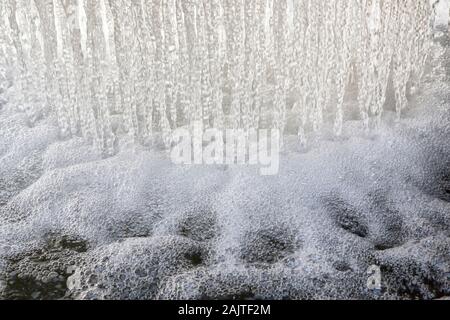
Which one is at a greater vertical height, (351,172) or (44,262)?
(351,172)

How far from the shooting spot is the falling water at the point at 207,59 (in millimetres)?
2434

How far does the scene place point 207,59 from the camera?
2.53 metres

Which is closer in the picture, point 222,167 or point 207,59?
point 222,167

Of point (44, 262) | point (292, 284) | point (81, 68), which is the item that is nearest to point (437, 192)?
point (292, 284)

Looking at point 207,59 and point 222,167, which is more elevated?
point 207,59

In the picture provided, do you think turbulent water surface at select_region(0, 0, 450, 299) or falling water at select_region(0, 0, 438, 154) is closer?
turbulent water surface at select_region(0, 0, 450, 299)

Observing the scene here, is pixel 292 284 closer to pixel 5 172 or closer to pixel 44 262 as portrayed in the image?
pixel 44 262

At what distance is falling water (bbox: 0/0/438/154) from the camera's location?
243cm

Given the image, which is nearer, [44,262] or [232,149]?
[44,262]

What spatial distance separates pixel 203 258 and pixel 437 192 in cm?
115

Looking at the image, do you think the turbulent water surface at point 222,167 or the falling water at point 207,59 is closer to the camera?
the turbulent water surface at point 222,167

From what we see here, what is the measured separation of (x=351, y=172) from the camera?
2270 millimetres
